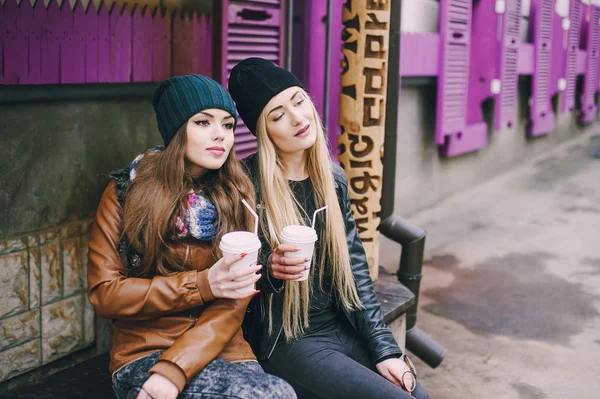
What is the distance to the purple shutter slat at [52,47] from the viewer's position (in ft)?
9.93

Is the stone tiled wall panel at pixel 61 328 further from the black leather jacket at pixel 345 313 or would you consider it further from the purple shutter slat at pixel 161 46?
the purple shutter slat at pixel 161 46

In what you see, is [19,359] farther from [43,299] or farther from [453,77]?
[453,77]

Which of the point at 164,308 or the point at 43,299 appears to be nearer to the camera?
the point at 164,308

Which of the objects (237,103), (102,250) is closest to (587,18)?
(237,103)

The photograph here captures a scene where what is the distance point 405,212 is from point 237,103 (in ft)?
17.1

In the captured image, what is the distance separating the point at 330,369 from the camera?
2602 millimetres

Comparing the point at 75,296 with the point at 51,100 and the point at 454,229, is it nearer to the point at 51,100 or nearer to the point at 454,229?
the point at 51,100

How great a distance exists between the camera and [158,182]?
8.03 ft

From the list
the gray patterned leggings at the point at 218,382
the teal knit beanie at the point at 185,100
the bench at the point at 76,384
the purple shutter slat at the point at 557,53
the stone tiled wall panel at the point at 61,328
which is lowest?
the bench at the point at 76,384

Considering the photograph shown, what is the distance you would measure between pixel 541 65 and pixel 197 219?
32.5 ft

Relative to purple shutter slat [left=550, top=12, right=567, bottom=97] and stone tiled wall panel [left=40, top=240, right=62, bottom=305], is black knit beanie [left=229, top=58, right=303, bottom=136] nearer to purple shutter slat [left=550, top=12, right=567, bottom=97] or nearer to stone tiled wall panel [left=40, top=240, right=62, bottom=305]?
stone tiled wall panel [left=40, top=240, right=62, bottom=305]

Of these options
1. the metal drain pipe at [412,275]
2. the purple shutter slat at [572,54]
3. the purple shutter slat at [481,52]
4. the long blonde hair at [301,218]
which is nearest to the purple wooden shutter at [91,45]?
the long blonde hair at [301,218]

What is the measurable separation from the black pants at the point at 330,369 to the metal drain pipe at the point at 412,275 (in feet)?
5.24

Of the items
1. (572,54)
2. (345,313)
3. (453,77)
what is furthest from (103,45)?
(572,54)
